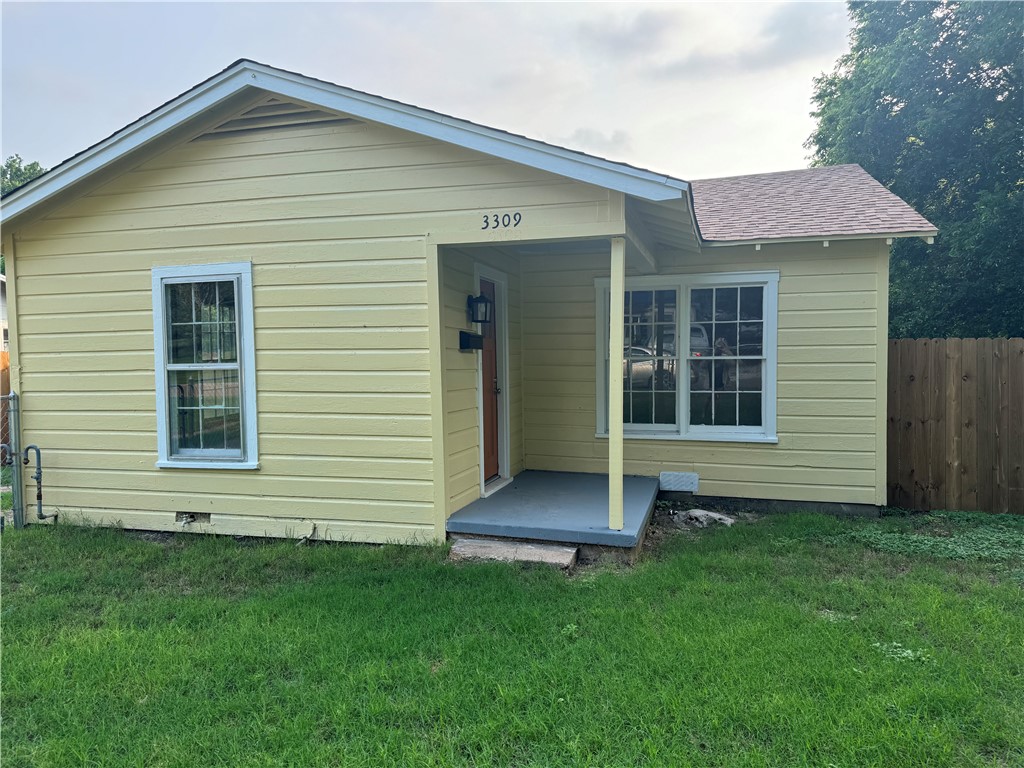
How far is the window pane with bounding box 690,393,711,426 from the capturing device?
6730mm

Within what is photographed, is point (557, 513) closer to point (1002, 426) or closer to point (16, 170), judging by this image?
point (1002, 426)

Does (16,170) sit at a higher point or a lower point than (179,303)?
higher

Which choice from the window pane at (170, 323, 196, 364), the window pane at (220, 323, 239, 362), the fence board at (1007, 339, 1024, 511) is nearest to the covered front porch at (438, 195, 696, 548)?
the window pane at (220, 323, 239, 362)

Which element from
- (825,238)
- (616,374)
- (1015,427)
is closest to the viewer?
(616,374)

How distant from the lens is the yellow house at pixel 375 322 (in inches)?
193

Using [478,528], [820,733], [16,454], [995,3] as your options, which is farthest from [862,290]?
[995,3]

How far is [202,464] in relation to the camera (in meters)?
5.48

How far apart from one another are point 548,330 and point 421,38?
14.5 feet

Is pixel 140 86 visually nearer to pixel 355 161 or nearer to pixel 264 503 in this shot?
pixel 355 161

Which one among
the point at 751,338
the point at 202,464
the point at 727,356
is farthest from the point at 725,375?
the point at 202,464

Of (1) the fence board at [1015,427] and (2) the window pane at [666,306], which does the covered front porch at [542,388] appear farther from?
(1) the fence board at [1015,427]

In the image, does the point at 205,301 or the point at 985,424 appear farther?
the point at 985,424

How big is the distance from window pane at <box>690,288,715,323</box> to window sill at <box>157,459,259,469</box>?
4.59 metres

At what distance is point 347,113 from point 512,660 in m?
4.10
